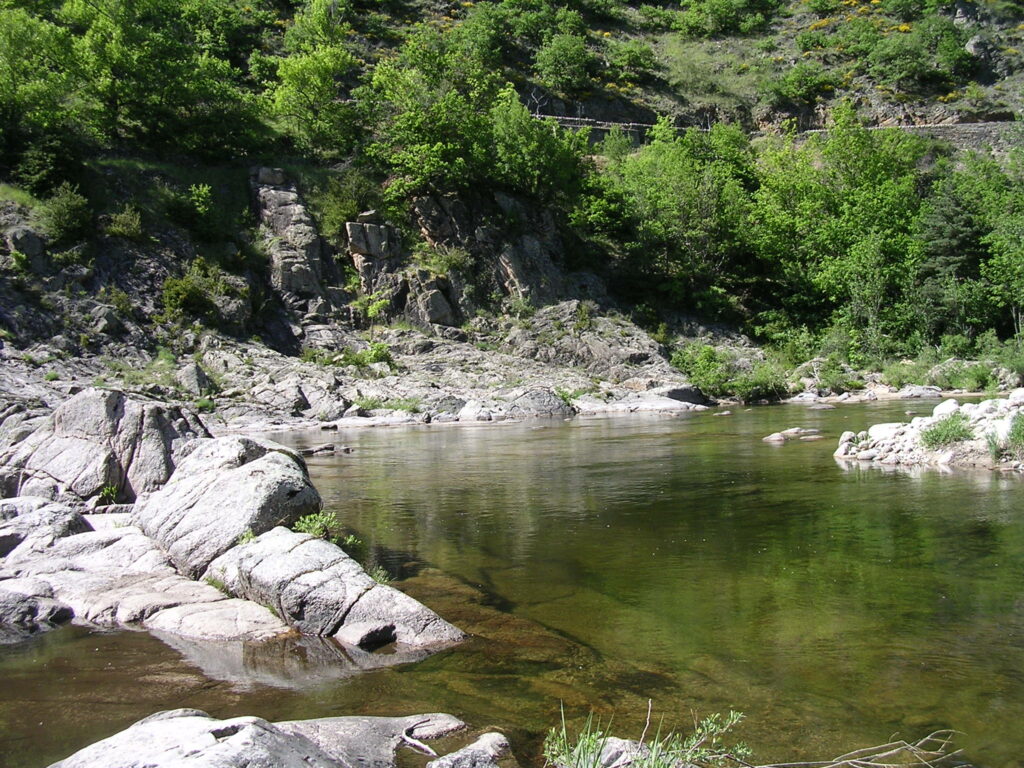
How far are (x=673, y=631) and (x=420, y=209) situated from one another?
46967mm

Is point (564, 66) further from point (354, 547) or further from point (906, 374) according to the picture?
point (354, 547)

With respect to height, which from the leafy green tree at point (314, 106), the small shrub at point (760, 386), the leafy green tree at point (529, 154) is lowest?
the small shrub at point (760, 386)

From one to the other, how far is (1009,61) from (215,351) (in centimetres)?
8346

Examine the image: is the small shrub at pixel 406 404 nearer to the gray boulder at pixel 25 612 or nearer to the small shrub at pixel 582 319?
the small shrub at pixel 582 319

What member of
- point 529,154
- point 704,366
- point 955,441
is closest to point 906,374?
point 704,366

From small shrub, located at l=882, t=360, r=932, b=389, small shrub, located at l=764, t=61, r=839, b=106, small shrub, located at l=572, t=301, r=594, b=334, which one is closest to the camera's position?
small shrub, located at l=882, t=360, r=932, b=389

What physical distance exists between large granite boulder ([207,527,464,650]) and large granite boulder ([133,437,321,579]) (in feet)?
2.46

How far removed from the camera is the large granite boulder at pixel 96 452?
41.2ft

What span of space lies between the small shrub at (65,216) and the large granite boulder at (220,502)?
34.1 m

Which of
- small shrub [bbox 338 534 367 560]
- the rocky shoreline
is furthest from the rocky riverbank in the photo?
the rocky shoreline

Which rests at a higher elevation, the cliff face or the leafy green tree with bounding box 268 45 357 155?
the leafy green tree with bounding box 268 45 357 155

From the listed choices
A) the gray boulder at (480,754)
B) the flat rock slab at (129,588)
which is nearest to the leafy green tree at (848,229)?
the flat rock slab at (129,588)

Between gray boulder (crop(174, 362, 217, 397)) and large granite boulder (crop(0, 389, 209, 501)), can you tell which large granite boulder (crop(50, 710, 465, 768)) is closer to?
large granite boulder (crop(0, 389, 209, 501))

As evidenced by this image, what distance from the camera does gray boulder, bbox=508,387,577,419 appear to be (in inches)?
1387
